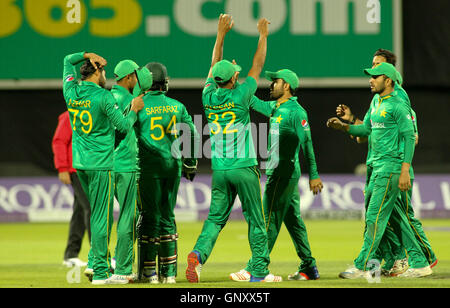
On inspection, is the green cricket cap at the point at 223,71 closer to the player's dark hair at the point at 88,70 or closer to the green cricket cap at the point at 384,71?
the player's dark hair at the point at 88,70

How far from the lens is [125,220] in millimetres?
8281

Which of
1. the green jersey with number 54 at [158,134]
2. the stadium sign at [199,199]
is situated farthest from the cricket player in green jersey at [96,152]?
the stadium sign at [199,199]

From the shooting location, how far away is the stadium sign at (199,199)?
17172 mm

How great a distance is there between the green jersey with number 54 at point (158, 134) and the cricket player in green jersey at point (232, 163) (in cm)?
36

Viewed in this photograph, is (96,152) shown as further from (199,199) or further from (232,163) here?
(199,199)

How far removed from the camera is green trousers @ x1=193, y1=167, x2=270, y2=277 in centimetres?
839

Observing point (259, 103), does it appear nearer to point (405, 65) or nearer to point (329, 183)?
point (329, 183)

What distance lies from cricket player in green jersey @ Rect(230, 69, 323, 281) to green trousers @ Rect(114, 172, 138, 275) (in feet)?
3.73

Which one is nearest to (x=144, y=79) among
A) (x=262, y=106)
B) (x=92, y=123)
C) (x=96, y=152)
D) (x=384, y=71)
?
(x=92, y=123)

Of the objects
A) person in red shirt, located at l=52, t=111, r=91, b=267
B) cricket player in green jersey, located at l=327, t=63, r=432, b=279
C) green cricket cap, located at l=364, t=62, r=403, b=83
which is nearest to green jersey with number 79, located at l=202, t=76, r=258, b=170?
cricket player in green jersey, located at l=327, t=63, r=432, b=279

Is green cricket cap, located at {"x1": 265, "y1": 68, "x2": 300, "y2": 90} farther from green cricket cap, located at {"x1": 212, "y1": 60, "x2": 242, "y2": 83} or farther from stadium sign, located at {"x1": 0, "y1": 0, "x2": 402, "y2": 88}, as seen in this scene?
stadium sign, located at {"x1": 0, "y1": 0, "x2": 402, "y2": 88}

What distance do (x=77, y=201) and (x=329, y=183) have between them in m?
7.76

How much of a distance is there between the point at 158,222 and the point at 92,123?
1189mm

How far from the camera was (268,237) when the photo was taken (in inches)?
350
